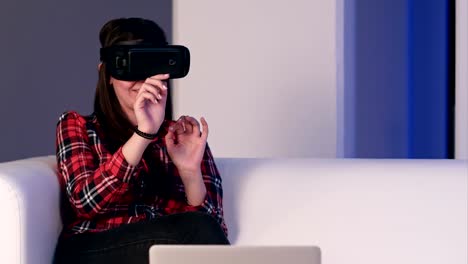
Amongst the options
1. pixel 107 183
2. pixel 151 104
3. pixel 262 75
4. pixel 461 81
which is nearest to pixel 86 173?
pixel 107 183

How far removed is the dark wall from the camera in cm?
423

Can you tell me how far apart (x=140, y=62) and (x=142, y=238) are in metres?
0.42

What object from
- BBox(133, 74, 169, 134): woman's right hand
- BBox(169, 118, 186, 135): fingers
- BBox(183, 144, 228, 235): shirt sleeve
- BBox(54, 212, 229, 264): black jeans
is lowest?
BBox(54, 212, 229, 264): black jeans

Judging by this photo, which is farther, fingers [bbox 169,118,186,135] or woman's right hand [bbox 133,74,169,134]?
fingers [bbox 169,118,186,135]

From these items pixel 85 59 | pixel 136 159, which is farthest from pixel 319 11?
pixel 85 59

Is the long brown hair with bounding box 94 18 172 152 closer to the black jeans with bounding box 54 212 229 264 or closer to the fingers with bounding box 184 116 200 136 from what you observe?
the fingers with bounding box 184 116 200 136

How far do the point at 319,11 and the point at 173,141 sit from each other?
0.97 metres

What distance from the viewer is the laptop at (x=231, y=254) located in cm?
143

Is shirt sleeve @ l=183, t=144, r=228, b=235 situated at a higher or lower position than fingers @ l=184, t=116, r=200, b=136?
lower

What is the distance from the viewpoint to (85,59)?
4.23 m

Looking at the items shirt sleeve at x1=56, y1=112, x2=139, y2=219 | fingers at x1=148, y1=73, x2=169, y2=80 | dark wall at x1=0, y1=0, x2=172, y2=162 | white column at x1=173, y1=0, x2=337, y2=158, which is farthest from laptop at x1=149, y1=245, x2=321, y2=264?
dark wall at x1=0, y1=0, x2=172, y2=162

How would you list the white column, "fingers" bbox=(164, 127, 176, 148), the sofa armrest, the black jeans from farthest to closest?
the white column < "fingers" bbox=(164, 127, 176, 148) < the black jeans < the sofa armrest

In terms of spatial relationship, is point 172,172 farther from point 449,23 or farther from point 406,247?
point 449,23

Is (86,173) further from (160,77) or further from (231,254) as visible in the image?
(231,254)
